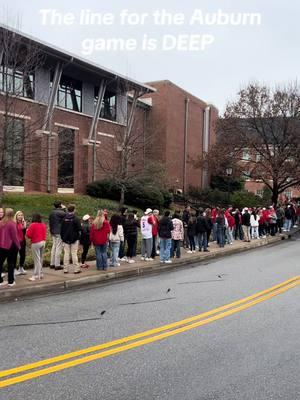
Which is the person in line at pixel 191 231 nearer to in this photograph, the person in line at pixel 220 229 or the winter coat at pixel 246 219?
the person in line at pixel 220 229

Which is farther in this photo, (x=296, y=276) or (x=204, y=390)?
(x=296, y=276)

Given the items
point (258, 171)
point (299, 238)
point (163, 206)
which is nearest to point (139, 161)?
point (163, 206)

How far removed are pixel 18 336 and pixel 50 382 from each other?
1.92 m

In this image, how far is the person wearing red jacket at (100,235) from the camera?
11.7 m

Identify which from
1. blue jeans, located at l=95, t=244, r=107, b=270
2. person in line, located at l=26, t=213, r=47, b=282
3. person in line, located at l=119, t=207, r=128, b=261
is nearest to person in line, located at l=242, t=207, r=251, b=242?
person in line, located at l=119, t=207, r=128, b=261

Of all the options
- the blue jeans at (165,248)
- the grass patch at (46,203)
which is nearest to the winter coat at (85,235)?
the blue jeans at (165,248)

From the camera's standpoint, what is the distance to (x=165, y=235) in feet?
45.8

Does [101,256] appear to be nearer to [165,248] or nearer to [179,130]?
[165,248]

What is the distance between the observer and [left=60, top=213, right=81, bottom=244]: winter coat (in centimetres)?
1126

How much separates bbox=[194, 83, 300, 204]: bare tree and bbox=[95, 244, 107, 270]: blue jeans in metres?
21.7

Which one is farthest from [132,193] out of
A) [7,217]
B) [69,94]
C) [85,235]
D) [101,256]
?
[7,217]

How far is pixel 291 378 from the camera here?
475cm

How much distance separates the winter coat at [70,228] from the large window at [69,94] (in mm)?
19476

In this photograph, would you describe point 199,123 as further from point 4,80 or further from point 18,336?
point 18,336
